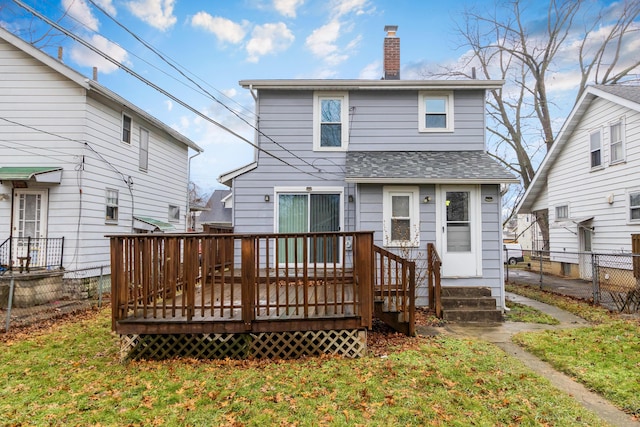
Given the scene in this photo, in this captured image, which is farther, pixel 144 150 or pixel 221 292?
pixel 144 150

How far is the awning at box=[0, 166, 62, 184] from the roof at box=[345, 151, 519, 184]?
23.9 feet

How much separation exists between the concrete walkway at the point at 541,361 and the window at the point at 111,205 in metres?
9.59

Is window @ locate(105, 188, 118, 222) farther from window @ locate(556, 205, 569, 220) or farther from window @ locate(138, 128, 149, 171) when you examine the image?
window @ locate(556, 205, 569, 220)

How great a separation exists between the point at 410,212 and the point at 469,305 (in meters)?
2.31

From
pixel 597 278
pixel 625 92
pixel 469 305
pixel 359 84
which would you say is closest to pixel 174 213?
pixel 359 84

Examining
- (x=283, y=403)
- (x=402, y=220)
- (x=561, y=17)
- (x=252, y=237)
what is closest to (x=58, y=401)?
(x=283, y=403)

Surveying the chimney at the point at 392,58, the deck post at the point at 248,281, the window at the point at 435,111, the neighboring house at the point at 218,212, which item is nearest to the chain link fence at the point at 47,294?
the deck post at the point at 248,281

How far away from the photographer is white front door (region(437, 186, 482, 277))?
793cm

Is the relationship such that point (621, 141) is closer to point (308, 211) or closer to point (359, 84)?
point (359, 84)

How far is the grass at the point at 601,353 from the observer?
12.7 feet

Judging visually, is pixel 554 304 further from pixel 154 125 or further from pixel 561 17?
pixel 561 17

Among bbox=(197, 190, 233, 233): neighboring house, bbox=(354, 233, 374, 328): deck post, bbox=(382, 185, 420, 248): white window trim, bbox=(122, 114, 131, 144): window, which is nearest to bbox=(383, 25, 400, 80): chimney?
bbox=(382, 185, 420, 248): white window trim

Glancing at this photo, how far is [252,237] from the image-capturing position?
459 centimetres

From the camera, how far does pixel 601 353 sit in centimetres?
496
